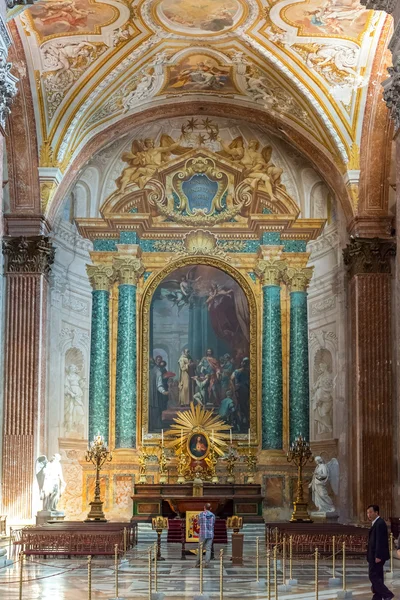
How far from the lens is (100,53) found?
70.8 feet

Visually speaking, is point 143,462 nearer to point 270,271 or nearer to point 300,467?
point 300,467

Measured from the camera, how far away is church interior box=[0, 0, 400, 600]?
21.3 m

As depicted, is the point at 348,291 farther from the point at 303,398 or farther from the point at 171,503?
the point at 171,503

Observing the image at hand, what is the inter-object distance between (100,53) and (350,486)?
10.6 meters

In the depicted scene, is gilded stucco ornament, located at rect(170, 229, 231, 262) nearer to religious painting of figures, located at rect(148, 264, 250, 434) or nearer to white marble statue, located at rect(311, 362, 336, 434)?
religious painting of figures, located at rect(148, 264, 250, 434)

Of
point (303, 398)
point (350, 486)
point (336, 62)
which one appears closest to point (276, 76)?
point (336, 62)

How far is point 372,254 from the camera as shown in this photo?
2273cm

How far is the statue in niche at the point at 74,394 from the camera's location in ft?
78.8

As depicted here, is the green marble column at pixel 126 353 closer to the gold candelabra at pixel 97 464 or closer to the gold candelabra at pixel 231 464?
the gold candelabra at pixel 97 464

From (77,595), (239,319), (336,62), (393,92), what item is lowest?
(77,595)

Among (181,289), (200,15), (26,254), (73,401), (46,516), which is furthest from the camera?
(181,289)

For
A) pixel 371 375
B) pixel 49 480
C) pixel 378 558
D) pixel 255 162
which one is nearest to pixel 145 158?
pixel 255 162

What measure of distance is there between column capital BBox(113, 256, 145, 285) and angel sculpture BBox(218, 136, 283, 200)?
336 cm

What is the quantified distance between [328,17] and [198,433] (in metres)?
9.56
